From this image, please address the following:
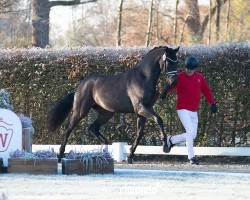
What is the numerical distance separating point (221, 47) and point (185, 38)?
893 inches

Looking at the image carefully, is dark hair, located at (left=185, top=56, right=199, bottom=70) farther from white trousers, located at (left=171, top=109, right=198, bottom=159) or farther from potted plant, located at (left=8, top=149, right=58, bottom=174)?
potted plant, located at (left=8, top=149, right=58, bottom=174)

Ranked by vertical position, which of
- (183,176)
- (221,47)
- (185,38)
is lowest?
(183,176)

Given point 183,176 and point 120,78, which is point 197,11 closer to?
point 120,78

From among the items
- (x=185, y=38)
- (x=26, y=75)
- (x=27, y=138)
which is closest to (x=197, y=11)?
(x=185, y=38)

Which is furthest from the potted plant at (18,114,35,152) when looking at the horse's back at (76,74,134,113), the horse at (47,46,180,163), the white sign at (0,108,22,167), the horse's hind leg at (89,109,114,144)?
the horse's hind leg at (89,109,114,144)

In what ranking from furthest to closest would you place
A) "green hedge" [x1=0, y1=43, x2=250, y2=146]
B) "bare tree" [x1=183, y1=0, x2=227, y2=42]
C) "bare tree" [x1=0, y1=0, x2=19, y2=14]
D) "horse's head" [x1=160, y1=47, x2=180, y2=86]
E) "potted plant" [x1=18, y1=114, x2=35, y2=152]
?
"bare tree" [x1=183, y1=0, x2=227, y2=42]
"bare tree" [x1=0, y1=0, x2=19, y2=14]
"green hedge" [x1=0, y1=43, x2=250, y2=146]
"horse's head" [x1=160, y1=47, x2=180, y2=86]
"potted plant" [x1=18, y1=114, x2=35, y2=152]

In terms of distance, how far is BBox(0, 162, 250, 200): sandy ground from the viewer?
9688mm

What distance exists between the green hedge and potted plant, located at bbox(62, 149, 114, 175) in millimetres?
4519

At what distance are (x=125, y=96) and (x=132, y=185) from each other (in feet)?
14.4

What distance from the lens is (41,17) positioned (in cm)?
2741

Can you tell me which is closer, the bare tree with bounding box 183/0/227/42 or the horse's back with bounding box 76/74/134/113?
the horse's back with bounding box 76/74/134/113

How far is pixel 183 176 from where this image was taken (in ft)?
40.5

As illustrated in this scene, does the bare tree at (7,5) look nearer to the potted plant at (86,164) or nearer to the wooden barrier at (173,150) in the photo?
the wooden barrier at (173,150)

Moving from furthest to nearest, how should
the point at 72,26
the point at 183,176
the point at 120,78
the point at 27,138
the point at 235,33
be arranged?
the point at 72,26
the point at 235,33
the point at 120,78
the point at 27,138
the point at 183,176
